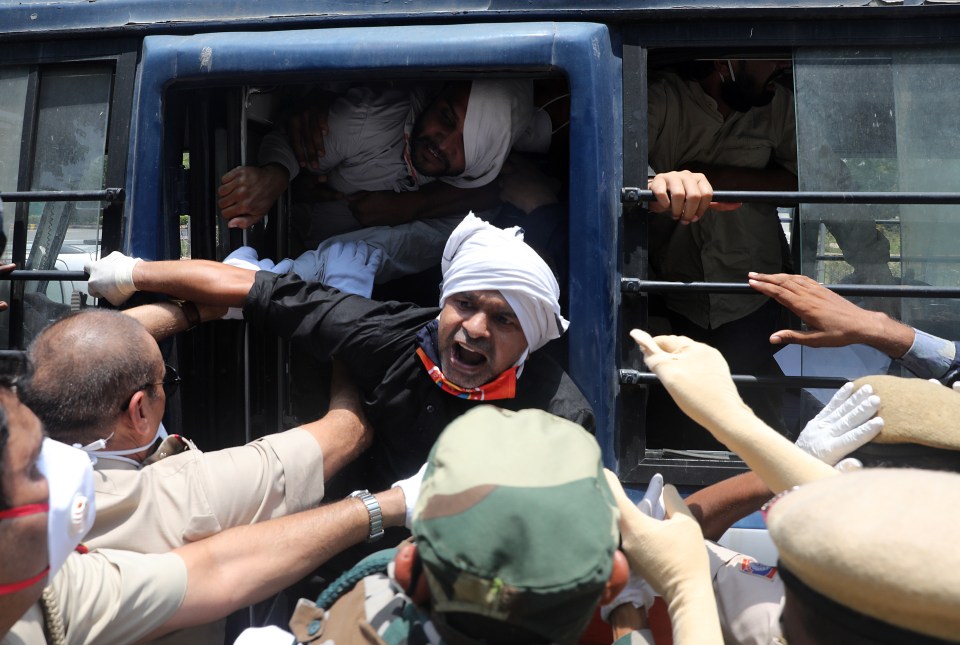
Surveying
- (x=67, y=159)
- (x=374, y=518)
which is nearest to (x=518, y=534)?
(x=374, y=518)

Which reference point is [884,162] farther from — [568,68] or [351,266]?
[351,266]

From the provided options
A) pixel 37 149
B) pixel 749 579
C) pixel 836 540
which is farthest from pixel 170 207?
pixel 836 540

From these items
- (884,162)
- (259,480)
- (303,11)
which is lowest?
(259,480)

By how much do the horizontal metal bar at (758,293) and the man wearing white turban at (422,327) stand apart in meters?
0.23

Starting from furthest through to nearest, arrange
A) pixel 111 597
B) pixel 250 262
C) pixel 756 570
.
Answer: pixel 250 262 < pixel 756 570 < pixel 111 597

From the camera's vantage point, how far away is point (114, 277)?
2.28m

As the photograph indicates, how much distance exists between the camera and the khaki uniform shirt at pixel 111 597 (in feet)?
5.00

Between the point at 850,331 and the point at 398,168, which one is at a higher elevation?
the point at 398,168

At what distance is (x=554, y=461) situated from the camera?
129 cm

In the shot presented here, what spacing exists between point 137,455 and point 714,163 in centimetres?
204

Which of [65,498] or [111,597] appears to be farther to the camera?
[111,597]

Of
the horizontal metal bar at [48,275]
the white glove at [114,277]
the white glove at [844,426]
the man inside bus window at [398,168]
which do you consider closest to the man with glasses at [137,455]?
the white glove at [114,277]

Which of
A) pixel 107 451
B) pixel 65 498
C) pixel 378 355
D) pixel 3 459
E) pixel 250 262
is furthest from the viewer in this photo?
pixel 250 262

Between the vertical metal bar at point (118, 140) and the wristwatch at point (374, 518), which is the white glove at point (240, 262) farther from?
the wristwatch at point (374, 518)
